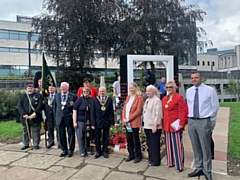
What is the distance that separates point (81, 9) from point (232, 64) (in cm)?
6533

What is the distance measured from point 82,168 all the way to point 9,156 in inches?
75.8

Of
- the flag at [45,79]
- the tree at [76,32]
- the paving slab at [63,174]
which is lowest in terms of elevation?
the paving slab at [63,174]

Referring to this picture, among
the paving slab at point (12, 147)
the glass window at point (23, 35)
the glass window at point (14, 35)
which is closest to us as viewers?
the paving slab at point (12, 147)

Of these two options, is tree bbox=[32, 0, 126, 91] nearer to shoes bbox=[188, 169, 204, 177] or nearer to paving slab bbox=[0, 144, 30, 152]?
paving slab bbox=[0, 144, 30, 152]

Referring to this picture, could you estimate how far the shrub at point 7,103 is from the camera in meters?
9.77

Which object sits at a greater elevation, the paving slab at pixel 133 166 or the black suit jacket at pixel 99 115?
the black suit jacket at pixel 99 115

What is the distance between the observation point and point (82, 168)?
14.0 ft

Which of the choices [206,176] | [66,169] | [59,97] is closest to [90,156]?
[66,169]

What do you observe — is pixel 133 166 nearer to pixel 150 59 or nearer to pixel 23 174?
pixel 23 174

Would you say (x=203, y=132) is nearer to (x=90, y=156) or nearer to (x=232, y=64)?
(x=90, y=156)

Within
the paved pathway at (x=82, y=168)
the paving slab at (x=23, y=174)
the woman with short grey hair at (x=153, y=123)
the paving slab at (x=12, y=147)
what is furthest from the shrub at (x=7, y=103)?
the woman with short grey hair at (x=153, y=123)

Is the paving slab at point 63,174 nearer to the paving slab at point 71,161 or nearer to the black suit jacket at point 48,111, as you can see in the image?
the paving slab at point 71,161

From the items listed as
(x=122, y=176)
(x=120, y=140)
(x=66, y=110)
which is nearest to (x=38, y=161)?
(x=66, y=110)

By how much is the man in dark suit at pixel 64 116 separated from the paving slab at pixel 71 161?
168 mm
